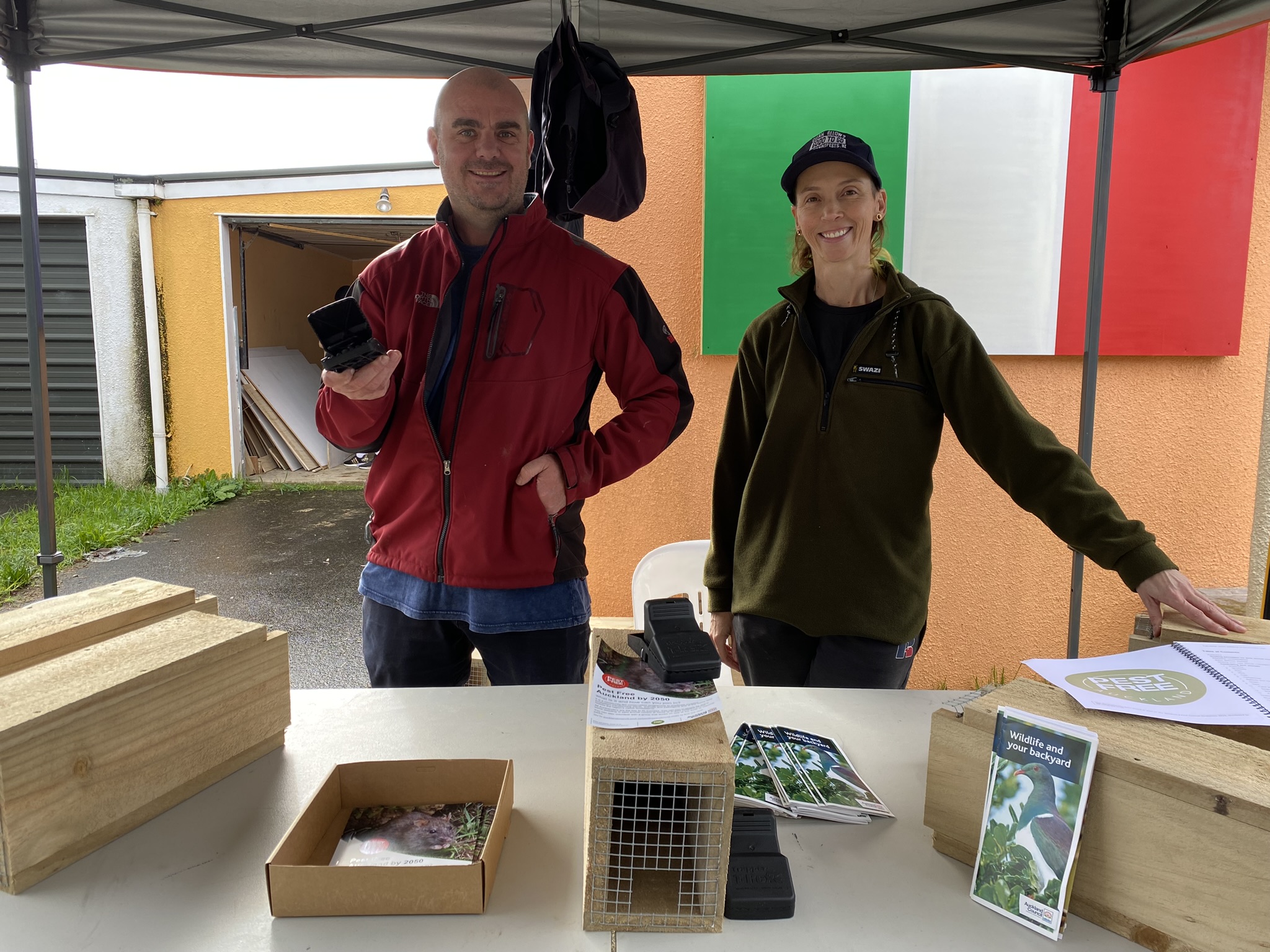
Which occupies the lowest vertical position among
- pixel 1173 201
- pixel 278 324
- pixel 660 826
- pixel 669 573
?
pixel 669 573

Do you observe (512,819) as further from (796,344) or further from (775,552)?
(796,344)

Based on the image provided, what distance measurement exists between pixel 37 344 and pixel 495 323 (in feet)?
5.06

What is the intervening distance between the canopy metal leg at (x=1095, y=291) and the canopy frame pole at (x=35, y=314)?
9.68 ft

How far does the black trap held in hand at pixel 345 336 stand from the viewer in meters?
1.41

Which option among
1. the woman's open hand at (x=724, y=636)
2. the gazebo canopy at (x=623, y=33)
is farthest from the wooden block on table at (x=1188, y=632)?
the gazebo canopy at (x=623, y=33)

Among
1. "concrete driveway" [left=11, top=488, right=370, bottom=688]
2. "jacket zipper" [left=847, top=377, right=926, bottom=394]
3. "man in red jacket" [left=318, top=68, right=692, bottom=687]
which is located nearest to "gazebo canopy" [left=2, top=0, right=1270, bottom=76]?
"man in red jacket" [left=318, top=68, right=692, bottom=687]

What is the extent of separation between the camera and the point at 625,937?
3.05 feet

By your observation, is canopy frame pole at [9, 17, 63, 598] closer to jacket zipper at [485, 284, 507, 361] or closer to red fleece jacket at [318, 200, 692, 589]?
red fleece jacket at [318, 200, 692, 589]

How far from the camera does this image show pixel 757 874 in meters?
1.00

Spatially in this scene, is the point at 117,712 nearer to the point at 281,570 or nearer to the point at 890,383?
the point at 890,383

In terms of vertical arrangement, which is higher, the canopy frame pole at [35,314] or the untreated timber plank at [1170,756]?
the canopy frame pole at [35,314]

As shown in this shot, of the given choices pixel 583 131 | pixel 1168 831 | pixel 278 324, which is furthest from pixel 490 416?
pixel 278 324

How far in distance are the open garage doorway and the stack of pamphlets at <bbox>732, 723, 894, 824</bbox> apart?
7.69m

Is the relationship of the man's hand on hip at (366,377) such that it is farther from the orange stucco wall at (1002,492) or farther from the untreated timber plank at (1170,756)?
the orange stucco wall at (1002,492)
